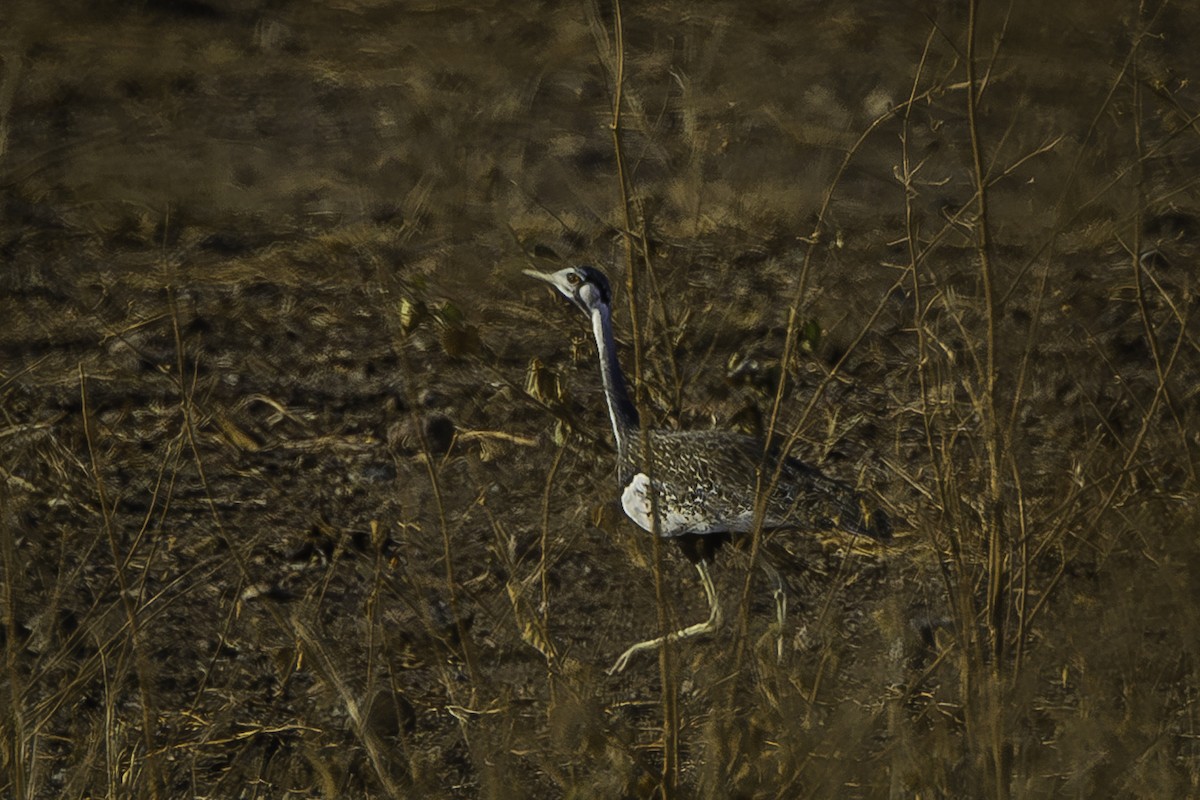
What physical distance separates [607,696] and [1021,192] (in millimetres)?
3977

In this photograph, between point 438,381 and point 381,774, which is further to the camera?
point 438,381

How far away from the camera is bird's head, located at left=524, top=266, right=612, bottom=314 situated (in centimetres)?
408

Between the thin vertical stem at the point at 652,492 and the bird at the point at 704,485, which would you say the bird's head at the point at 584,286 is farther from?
the thin vertical stem at the point at 652,492

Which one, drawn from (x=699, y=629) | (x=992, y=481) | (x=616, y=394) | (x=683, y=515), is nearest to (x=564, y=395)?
(x=616, y=394)

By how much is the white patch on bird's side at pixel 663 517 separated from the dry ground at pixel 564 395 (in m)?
0.13

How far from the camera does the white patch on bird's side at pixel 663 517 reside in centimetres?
377

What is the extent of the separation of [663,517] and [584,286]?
2.14ft

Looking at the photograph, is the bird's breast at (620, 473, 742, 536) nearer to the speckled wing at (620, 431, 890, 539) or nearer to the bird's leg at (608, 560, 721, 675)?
the speckled wing at (620, 431, 890, 539)

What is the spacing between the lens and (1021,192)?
6926mm

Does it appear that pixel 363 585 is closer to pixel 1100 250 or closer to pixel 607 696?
pixel 607 696

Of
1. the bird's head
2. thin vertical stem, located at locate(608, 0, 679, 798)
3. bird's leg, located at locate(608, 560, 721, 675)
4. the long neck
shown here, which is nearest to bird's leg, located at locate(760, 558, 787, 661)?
bird's leg, located at locate(608, 560, 721, 675)

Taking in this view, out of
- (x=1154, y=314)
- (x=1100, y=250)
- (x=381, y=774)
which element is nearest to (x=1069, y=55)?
(x=1100, y=250)

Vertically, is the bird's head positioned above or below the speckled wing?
above

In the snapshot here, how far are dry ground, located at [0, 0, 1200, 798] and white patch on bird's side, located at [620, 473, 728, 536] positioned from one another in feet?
0.41
